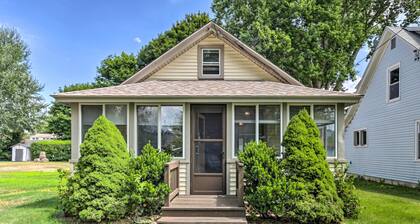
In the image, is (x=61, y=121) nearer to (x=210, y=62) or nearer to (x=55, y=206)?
(x=210, y=62)

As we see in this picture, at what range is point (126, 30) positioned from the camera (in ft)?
90.0

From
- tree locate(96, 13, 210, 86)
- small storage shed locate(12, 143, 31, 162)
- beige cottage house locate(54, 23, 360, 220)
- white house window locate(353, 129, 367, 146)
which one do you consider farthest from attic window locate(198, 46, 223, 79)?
small storage shed locate(12, 143, 31, 162)

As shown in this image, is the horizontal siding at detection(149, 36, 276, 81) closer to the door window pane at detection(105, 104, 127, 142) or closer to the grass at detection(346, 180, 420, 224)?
the door window pane at detection(105, 104, 127, 142)

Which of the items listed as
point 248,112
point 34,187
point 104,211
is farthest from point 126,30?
point 104,211

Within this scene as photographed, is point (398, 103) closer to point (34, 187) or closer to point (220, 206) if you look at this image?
point (220, 206)

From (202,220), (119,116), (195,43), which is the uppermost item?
(195,43)

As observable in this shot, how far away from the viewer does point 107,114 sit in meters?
9.05

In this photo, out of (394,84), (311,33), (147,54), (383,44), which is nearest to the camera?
(394,84)

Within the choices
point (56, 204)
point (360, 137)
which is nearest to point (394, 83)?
point (360, 137)

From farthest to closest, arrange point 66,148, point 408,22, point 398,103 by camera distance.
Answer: point 66,148 < point 408,22 < point 398,103

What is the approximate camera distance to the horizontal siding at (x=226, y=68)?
1104 centimetres

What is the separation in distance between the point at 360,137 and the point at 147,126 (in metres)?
13.1

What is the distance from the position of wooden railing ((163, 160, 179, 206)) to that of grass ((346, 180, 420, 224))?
3779 millimetres

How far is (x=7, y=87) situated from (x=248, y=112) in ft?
105
